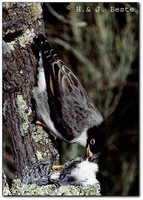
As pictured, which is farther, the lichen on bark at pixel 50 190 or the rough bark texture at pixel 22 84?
the lichen on bark at pixel 50 190

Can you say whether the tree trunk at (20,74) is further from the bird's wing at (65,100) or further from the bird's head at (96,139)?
the bird's head at (96,139)

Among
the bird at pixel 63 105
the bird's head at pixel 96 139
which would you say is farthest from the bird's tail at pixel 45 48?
the bird's head at pixel 96 139

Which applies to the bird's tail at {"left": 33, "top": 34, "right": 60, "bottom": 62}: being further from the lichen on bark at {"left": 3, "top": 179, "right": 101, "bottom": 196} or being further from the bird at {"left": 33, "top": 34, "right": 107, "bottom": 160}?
the lichen on bark at {"left": 3, "top": 179, "right": 101, "bottom": 196}

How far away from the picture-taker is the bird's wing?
3.56m

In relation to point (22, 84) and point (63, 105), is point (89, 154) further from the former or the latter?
point (22, 84)

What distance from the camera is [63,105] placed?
141 inches

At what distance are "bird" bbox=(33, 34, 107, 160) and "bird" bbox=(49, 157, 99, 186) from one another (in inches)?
1.7

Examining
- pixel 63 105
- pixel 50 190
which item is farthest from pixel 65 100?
pixel 50 190

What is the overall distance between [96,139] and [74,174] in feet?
0.54

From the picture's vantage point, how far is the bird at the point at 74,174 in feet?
11.8

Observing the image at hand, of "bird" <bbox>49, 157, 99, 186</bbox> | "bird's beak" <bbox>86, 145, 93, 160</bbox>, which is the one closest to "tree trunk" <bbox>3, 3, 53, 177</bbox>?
"bird" <bbox>49, 157, 99, 186</bbox>

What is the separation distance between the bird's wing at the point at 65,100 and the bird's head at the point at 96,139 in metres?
0.04

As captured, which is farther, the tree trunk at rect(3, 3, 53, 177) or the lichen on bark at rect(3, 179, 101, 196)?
the lichen on bark at rect(3, 179, 101, 196)

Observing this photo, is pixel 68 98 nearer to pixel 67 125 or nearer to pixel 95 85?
pixel 67 125
